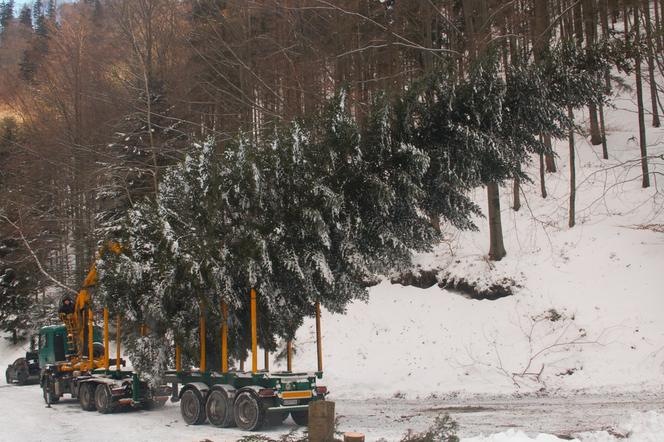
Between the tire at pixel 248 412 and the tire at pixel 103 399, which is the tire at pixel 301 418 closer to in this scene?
the tire at pixel 248 412

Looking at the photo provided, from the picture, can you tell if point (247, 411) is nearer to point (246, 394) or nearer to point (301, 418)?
point (246, 394)

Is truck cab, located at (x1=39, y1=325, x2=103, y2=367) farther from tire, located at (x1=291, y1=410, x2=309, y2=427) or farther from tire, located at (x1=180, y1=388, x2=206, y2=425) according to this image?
tire, located at (x1=291, y1=410, x2=309, y2=427)

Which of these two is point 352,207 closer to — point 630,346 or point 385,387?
point 385,387

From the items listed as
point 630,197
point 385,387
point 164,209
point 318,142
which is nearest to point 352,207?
point 318,142

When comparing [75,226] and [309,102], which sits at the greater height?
[309,102]

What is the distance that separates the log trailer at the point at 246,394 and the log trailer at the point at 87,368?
249 cm

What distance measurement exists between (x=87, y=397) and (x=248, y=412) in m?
6.78

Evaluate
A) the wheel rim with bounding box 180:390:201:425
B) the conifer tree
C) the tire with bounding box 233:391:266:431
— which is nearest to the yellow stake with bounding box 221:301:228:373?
the wheel rim with bounding box 180:390:201:425

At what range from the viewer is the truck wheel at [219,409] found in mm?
12688

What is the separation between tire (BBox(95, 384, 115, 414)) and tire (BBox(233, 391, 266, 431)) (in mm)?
5030

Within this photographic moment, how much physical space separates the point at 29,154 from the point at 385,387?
22458 millimetres

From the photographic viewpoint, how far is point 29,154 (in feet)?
107

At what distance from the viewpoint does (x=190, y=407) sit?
534 inches

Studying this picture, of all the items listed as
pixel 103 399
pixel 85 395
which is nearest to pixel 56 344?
pixel 85 395
